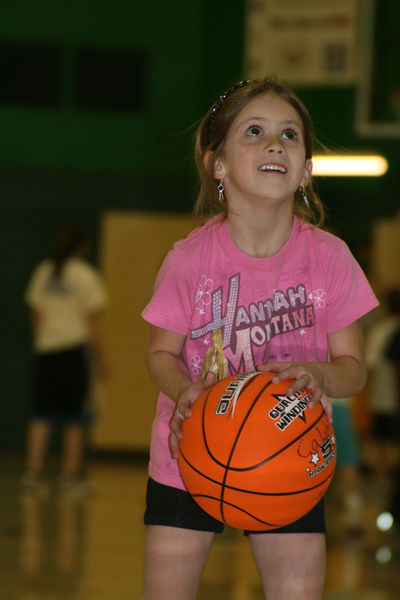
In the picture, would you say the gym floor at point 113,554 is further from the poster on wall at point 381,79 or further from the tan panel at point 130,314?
the poster on wall at point 381,79

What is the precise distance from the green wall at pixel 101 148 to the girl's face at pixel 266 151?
709 cm

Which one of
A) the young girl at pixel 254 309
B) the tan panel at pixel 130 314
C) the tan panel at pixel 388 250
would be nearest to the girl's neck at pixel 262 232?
the young girl at pixel 254 309

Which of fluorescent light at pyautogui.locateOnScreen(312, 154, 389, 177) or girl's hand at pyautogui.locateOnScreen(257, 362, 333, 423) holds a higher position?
fluorescent light at pyautogui.locateOnScreen(312, 154, 389, 177)

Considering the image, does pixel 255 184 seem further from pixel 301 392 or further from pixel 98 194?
pixel 98 194

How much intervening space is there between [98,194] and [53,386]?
2.89 metres

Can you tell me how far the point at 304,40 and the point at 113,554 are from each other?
15.9ft

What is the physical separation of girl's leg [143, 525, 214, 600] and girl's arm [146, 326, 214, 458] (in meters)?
0.21

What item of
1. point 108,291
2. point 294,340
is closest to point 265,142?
point 294,340

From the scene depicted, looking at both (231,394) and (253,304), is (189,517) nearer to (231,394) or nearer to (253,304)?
(231,394)

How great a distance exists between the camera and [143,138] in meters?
9.66

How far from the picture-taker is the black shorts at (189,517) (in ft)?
7.72

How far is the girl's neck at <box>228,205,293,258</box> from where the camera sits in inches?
95.2

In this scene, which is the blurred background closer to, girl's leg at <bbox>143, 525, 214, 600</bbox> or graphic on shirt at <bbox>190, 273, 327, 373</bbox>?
girl's leg at <bbox>143, 525, 214, 600</bbox>

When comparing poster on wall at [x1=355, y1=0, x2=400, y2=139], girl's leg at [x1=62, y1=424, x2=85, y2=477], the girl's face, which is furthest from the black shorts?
poster on wall at [x1=355, y1=0, x2=400, y2=139]
